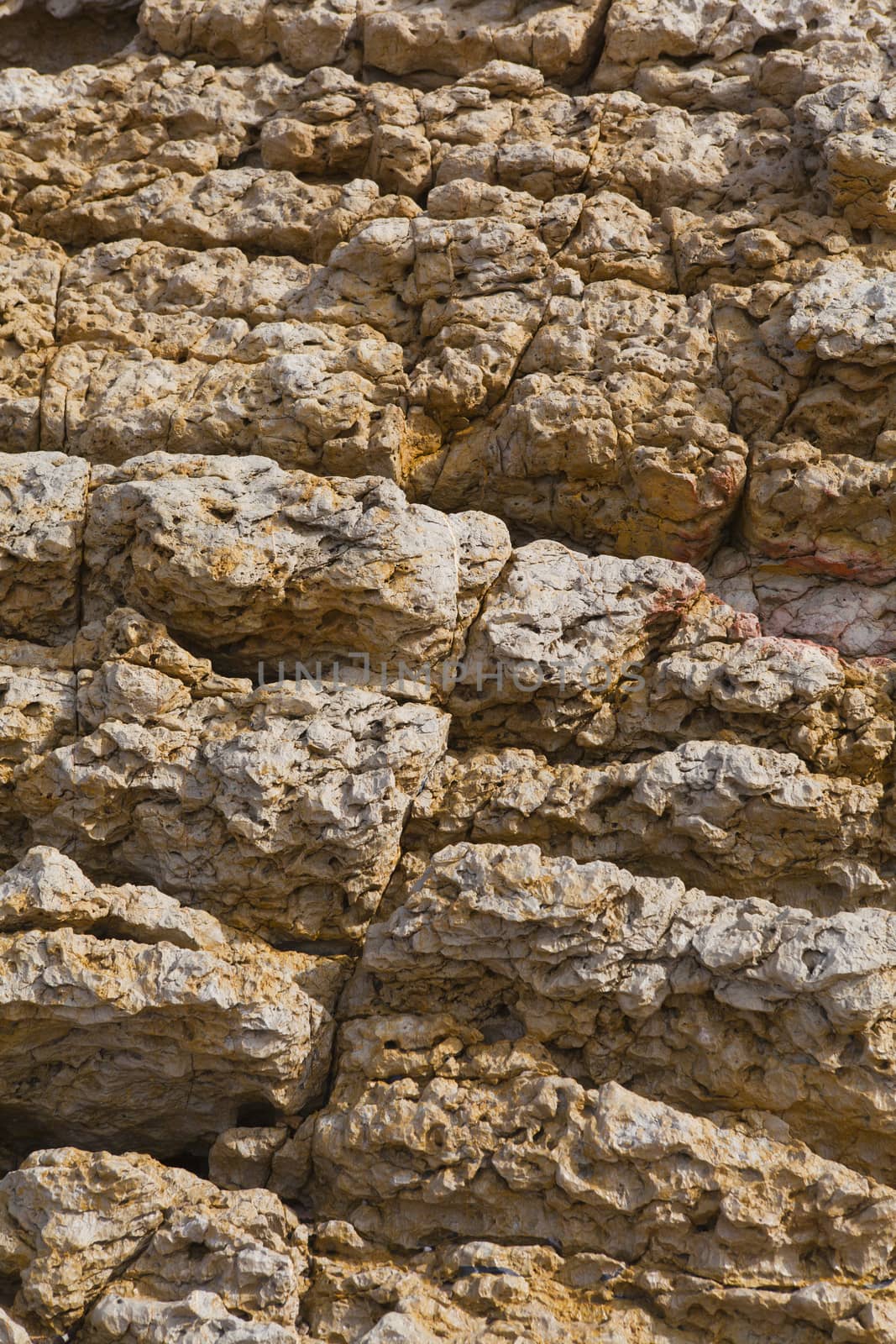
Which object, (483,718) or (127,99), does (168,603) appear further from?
(127,99)

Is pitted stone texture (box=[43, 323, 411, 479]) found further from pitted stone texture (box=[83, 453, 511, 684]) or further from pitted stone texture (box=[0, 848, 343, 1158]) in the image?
pitted stone texture (box=[0, 848, 343, 1158])

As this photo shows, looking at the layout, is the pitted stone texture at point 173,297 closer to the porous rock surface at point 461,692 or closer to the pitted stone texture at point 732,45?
the porous rock surface at point 461,692

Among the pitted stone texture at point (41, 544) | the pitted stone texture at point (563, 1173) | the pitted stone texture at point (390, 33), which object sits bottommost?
the pitted stone texture at point (563, 1173)

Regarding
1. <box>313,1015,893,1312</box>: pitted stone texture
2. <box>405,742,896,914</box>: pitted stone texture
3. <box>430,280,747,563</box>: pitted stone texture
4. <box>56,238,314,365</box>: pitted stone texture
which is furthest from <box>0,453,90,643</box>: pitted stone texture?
<box>313,1015,893,1312</box>: pitted stone texture

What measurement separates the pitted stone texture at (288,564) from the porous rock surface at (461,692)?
27 mm

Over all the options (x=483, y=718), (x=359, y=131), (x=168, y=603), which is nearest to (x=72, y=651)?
(x=168, y=603)

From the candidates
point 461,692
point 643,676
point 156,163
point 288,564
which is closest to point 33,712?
point 288,564

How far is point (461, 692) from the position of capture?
21.9ft

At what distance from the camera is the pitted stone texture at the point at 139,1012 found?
589 cm

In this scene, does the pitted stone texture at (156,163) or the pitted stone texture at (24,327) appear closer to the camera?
the pitted stone texture at (24,327)

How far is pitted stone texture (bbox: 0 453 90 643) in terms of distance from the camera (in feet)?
22.0

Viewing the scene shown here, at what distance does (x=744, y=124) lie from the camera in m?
7.85

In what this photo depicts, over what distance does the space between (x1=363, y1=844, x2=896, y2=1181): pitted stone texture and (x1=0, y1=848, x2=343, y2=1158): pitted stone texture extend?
1.81 ft

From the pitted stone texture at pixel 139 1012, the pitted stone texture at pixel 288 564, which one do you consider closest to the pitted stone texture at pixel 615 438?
the pitted stone texture at pixel 288 564
